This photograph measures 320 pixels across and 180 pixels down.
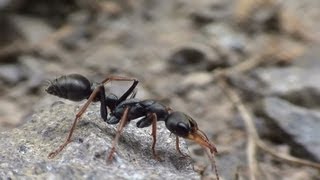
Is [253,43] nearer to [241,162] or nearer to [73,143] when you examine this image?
[241,162]

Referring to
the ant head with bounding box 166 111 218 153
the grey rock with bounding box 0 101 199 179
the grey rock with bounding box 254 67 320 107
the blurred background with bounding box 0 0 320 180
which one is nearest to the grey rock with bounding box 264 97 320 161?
the blurred background with bounding box 0 0 320 180

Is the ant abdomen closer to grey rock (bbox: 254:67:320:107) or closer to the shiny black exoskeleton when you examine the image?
the shiny black exoskeleton

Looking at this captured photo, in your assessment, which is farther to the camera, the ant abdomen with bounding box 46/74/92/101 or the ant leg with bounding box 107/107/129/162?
the ant abdomen with bounding box 46/74/92/101

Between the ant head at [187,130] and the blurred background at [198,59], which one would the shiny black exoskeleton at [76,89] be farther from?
the blurred background at [198,59]

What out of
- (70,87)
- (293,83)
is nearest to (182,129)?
(70,87)

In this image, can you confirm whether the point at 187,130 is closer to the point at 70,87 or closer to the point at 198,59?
the point at 70,87

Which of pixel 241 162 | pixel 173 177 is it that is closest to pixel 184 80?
pixel 241 162
